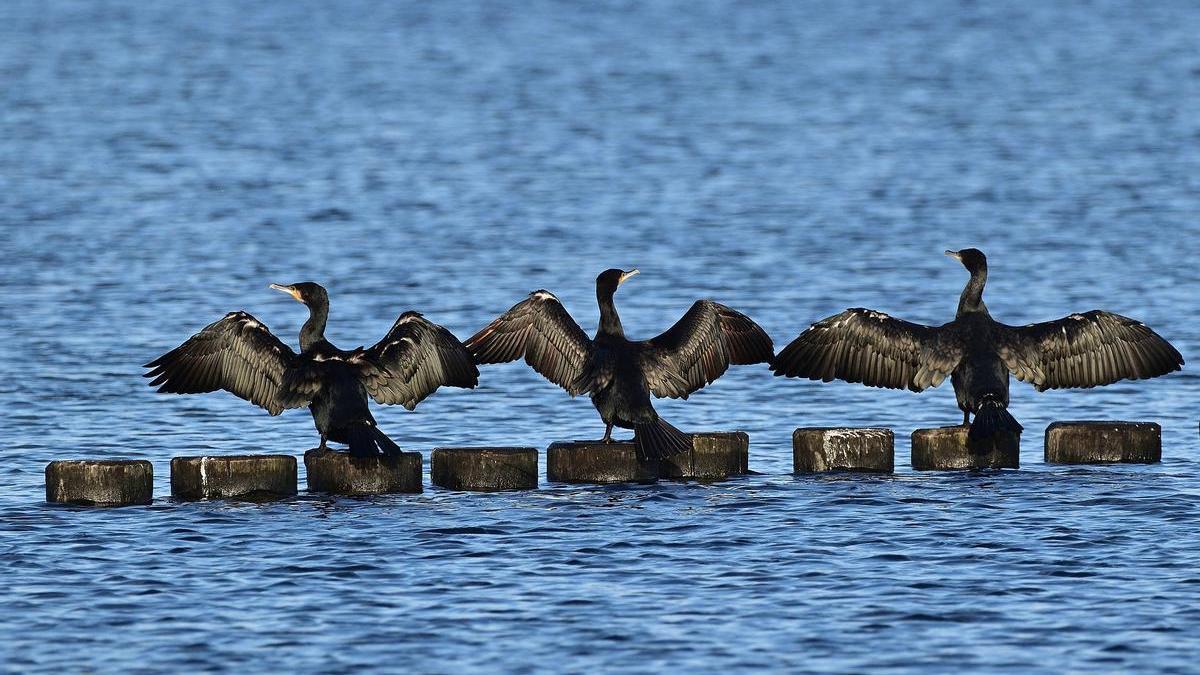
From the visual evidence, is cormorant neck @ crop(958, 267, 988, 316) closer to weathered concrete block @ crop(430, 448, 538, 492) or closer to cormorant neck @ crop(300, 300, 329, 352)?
weathered concrete block @ crop(430, 448, 538, 492)

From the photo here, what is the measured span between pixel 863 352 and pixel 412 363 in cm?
380

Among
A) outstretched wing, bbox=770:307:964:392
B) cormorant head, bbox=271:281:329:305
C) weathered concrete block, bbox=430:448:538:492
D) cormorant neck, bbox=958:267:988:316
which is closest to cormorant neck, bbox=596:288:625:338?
weathered concrete block, bbox=430:448:538:492

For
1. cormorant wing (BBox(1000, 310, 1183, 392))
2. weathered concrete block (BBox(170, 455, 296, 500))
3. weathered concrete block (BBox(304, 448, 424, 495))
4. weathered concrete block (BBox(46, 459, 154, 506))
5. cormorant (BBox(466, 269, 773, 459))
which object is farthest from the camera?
cormorant wing (BBox(1000, 310, 1183, 392))

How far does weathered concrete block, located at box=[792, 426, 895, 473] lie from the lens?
55.5 feet

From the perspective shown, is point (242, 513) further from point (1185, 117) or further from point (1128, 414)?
point (1185, 117)

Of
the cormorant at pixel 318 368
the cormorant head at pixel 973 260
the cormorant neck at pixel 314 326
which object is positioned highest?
the cormorant head at pixel 973 260

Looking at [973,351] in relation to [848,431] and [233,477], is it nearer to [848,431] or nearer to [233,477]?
[848,431]

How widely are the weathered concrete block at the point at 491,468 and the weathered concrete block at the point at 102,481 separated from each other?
2305 millimetres

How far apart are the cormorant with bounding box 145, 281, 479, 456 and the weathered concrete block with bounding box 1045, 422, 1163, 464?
5052 mm

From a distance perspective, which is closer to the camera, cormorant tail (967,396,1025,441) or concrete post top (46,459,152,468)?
concrete post top (46,459,152,468)

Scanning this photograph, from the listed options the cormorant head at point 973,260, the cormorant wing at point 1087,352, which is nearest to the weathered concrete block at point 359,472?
the cormorant head at point 973,260

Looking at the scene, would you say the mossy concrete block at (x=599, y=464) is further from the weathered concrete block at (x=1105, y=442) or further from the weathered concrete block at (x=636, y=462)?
the weathered concrete block at (x=1105, y=442)

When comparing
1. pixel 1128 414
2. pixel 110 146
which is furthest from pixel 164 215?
pixel 1128 414

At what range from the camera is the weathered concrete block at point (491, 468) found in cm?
1619
